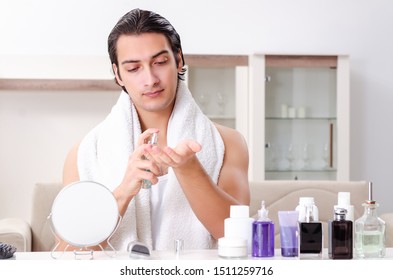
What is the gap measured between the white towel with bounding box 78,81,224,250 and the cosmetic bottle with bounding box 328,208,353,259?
16.2 inches

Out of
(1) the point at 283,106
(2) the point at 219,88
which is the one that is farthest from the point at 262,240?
(1) the point at 283,106

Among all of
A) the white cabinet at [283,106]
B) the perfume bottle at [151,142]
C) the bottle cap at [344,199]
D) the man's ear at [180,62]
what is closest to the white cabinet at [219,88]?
the white cabinet at [283,106]

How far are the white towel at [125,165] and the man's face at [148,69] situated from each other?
0.07m

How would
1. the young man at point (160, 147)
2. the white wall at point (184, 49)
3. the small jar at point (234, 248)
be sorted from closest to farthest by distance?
the small jar at point (234, 248) → the young man at point (160, 147) → the white wall at point (184, 49)

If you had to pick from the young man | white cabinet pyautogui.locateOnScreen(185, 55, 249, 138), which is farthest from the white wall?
the young man

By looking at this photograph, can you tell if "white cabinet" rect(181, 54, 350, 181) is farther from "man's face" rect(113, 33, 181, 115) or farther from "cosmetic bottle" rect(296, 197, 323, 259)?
"cosmetic bottle" rect(296, 197, 323, 259)

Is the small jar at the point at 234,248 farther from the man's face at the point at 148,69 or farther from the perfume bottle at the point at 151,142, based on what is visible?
the man's face at the point at 148,69

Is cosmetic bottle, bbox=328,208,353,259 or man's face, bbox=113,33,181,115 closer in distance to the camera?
cosmetic bottle, bbox=328,208,353,259

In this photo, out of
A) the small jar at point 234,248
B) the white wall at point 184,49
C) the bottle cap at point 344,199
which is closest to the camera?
the small jar at point 234,248

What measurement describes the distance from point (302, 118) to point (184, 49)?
838mm

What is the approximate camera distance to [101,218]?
4.69 ft

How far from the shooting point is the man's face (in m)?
1.68

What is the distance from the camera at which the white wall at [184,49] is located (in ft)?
13.2

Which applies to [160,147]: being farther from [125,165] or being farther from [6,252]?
[6,252]
